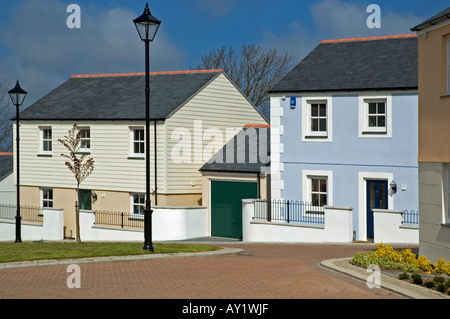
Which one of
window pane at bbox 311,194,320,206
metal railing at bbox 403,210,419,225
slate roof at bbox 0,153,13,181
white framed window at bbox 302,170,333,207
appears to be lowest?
metal railing at bbox 403,210,419,225

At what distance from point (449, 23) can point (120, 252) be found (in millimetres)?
9644

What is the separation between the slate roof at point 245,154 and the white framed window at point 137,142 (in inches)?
117

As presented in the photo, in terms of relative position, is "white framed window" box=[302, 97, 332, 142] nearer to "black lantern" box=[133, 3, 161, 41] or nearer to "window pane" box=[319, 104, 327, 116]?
"window pane" box=[319, 104, 327, 116]

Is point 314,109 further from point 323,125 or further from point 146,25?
point 146,25

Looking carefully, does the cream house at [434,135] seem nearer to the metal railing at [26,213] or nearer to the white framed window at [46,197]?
the metal railing at [26,213]

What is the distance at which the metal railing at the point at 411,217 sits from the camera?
25.2 m

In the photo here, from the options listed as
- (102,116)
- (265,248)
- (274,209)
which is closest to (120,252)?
(265,248)

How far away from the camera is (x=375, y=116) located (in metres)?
26.9

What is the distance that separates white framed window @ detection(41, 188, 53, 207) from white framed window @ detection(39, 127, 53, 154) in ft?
6.36

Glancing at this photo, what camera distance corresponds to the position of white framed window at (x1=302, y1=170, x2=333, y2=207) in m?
27.6

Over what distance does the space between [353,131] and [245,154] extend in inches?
252

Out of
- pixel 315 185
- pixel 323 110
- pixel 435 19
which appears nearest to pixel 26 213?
pixel 315 185

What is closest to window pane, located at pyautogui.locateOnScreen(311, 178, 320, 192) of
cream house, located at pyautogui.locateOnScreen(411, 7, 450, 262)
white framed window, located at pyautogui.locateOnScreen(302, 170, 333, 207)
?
white framed window, located at pyautogui.locateOnScreen(302, 170, 333, 207)
